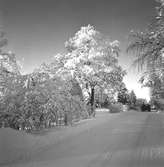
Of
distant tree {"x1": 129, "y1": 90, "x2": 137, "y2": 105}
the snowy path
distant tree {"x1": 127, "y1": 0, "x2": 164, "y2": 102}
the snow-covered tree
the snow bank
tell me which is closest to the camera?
the snowy path

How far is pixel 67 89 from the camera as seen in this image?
36.7 ft

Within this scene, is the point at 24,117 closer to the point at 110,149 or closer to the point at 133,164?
the point at 110,149

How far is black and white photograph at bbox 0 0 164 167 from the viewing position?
5109 millimetres

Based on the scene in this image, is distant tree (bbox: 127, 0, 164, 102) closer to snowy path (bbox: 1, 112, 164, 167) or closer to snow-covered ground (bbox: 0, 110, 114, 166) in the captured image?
snowy path (bbox: 1, 112, 164, 167)

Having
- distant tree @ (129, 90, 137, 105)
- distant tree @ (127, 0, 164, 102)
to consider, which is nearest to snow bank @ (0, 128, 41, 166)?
distant tree @ (127, 0, 164, 102)

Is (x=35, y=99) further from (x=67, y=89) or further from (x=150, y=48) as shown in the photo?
(x=150, y=48)

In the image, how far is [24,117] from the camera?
8.46 m

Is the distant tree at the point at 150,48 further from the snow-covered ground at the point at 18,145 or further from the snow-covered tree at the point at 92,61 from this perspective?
the snow-covered tree at the point at 92,61

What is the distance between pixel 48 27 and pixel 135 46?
288 inches

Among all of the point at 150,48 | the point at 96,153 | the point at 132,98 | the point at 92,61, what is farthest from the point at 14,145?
the point at 132,98

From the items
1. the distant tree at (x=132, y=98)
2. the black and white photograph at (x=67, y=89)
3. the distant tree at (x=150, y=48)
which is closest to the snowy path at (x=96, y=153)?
the black and white photograph at (x=67, y=89)

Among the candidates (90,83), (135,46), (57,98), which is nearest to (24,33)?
(57,98)

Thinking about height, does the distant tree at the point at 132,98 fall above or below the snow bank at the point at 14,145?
above

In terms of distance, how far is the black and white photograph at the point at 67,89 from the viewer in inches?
201
